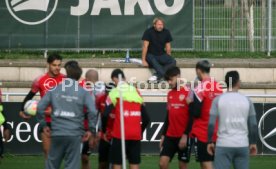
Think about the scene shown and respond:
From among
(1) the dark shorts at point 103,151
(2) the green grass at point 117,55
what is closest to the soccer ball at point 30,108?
(1) the dark shorts at point 103,151

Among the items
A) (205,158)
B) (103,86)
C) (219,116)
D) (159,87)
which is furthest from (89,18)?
(219,116)

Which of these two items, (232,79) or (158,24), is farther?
(158,24)

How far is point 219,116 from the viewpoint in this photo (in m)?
13.5

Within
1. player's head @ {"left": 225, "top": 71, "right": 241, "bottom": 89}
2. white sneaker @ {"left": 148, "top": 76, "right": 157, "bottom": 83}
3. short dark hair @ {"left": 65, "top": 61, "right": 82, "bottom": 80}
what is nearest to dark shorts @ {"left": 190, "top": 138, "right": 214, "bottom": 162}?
player's head @ {"left": 225, "top": 71, "right": 241, "bottom": 89}

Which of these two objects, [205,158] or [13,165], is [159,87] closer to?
[13,165]

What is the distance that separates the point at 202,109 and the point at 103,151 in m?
1.85

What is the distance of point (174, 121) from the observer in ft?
51.5

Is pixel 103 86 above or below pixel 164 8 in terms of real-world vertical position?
below

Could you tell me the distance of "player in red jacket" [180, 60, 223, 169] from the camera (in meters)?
15.0

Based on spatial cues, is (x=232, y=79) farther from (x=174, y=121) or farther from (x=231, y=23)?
(x=231, y=23)

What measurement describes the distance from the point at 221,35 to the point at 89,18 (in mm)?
3260

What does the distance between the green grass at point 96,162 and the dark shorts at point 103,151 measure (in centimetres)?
278

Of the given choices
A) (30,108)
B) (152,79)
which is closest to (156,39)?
(152,79)

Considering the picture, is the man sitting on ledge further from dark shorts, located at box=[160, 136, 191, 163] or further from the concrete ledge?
dark shorts, located at box=[160, 136, 191, 163]
